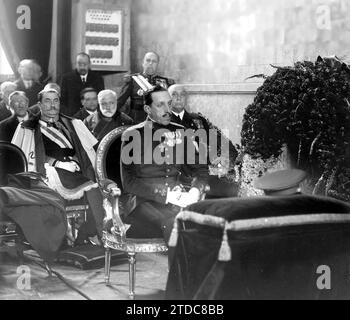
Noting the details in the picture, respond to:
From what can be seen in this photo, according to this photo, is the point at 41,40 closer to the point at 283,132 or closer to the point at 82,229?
the point at 82,229

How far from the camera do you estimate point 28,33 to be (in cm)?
570

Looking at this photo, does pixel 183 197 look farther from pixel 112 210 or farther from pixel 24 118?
pixel 24 118

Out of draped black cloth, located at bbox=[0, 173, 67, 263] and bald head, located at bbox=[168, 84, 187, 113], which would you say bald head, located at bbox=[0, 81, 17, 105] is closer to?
draped black cloth, located at bbox=[0, 173, 67, 263]

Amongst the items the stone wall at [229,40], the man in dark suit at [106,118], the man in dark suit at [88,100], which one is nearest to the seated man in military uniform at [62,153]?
the man in dark suit at [106,118]

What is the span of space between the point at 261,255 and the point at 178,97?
2.06 metres

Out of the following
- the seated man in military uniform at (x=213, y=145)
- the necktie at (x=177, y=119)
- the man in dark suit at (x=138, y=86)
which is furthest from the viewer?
the man in dark suit at (x=138, y=86)

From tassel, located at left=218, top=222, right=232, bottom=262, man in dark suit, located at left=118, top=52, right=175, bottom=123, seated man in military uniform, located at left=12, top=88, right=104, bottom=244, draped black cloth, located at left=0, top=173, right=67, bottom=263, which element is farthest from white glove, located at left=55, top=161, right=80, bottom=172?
tassel, located at left=218, top=222, right=232, bottom=262

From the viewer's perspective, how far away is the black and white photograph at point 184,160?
2.74 meters

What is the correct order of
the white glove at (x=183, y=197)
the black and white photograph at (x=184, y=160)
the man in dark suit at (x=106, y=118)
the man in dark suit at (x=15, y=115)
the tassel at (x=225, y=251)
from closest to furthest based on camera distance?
the tassel at (x=225, y=251), the black and white photograph at (x=184, y=160), the white glove at (x=183, y=197), the man in dark suit at (x=15, y=115), the man in dark suit at (x=106, y=118)

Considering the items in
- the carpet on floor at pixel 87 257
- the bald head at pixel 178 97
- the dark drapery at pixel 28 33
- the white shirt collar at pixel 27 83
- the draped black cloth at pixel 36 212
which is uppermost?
the dark drapery at pixel 28 33

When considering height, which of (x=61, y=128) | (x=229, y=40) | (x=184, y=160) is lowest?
(x=184, y=160)

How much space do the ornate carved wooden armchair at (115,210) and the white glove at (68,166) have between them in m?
0.61

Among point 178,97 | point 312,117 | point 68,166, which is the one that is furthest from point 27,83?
point 312,117

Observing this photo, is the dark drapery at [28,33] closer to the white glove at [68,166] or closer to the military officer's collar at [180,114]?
the white glove at [68,166]
